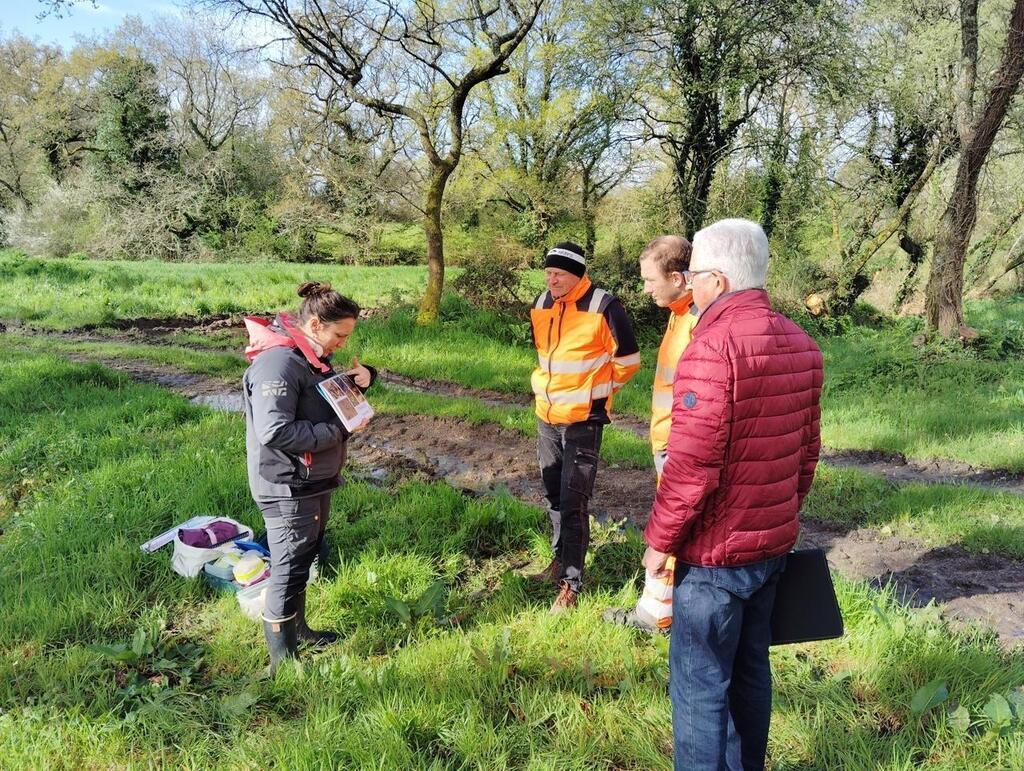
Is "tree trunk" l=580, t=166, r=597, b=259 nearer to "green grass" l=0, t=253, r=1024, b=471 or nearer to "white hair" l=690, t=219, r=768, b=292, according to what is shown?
"green grass" l=0, t=253, r=1024, b=471

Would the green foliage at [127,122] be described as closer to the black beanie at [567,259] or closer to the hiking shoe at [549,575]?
the black beanie at [567,259]

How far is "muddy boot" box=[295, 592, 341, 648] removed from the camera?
334 cm

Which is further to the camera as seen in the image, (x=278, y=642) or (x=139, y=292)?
(x=139, y=292)

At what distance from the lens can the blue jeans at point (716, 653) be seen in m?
2.09

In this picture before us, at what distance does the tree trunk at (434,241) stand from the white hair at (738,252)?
1018 cm

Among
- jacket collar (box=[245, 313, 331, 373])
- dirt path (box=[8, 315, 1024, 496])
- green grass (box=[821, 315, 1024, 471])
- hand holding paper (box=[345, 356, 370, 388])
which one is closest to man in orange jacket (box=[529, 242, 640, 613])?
hand holding paper (box=[345, 356, 370, 388])

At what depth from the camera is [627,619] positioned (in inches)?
140

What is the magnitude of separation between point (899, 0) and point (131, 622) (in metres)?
18.1

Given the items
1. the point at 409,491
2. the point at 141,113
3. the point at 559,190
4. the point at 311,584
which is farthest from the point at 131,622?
the point at 141,113

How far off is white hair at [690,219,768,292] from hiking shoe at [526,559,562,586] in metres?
2.47

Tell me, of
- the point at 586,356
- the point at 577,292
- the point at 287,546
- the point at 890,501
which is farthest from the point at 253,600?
the point at 890,501

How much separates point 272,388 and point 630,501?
3.56 m

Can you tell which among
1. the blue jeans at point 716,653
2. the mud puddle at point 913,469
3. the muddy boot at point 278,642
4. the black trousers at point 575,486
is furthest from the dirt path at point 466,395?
the muddy boot at point 278,642

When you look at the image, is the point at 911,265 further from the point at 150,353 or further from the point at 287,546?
the point at 287,546
